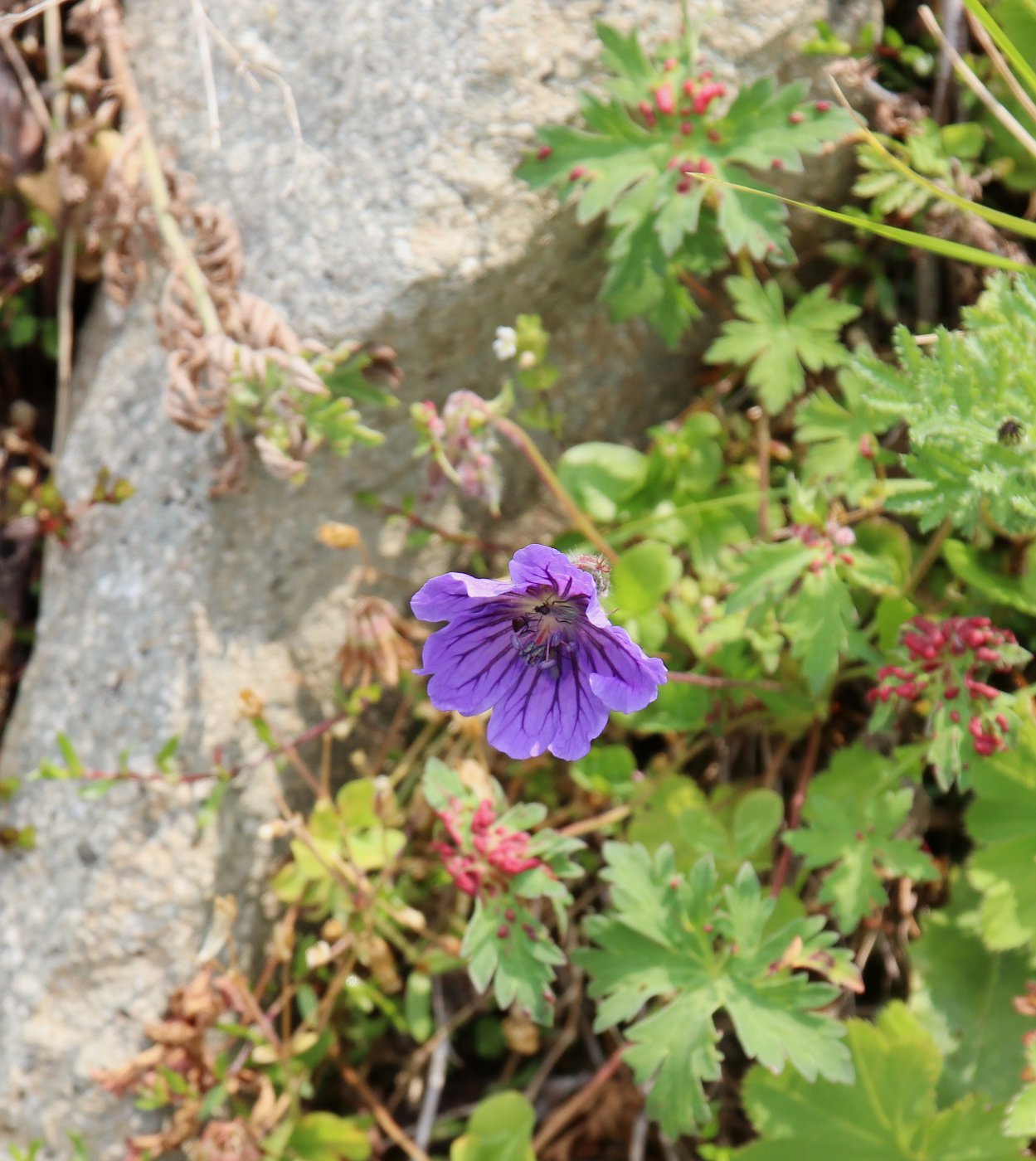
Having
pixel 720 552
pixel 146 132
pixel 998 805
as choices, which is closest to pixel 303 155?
pixel 146 132

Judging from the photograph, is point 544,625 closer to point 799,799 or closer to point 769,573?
point 769,573

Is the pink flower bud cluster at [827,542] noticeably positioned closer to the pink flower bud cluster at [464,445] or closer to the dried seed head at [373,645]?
the pink flower bud cluster at [464,445]

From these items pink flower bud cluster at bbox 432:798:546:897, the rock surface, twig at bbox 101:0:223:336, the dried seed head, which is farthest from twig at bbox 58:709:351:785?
twig at bbox 101:0:223:336

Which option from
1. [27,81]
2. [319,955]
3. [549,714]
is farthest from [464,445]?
[27,81]

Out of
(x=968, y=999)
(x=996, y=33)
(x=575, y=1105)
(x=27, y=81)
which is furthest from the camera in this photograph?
(x=27, y=81)

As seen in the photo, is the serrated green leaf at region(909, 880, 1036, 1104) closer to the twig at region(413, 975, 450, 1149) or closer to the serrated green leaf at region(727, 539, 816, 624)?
the serrated green leaf at region(727, 539, 816, 624)
